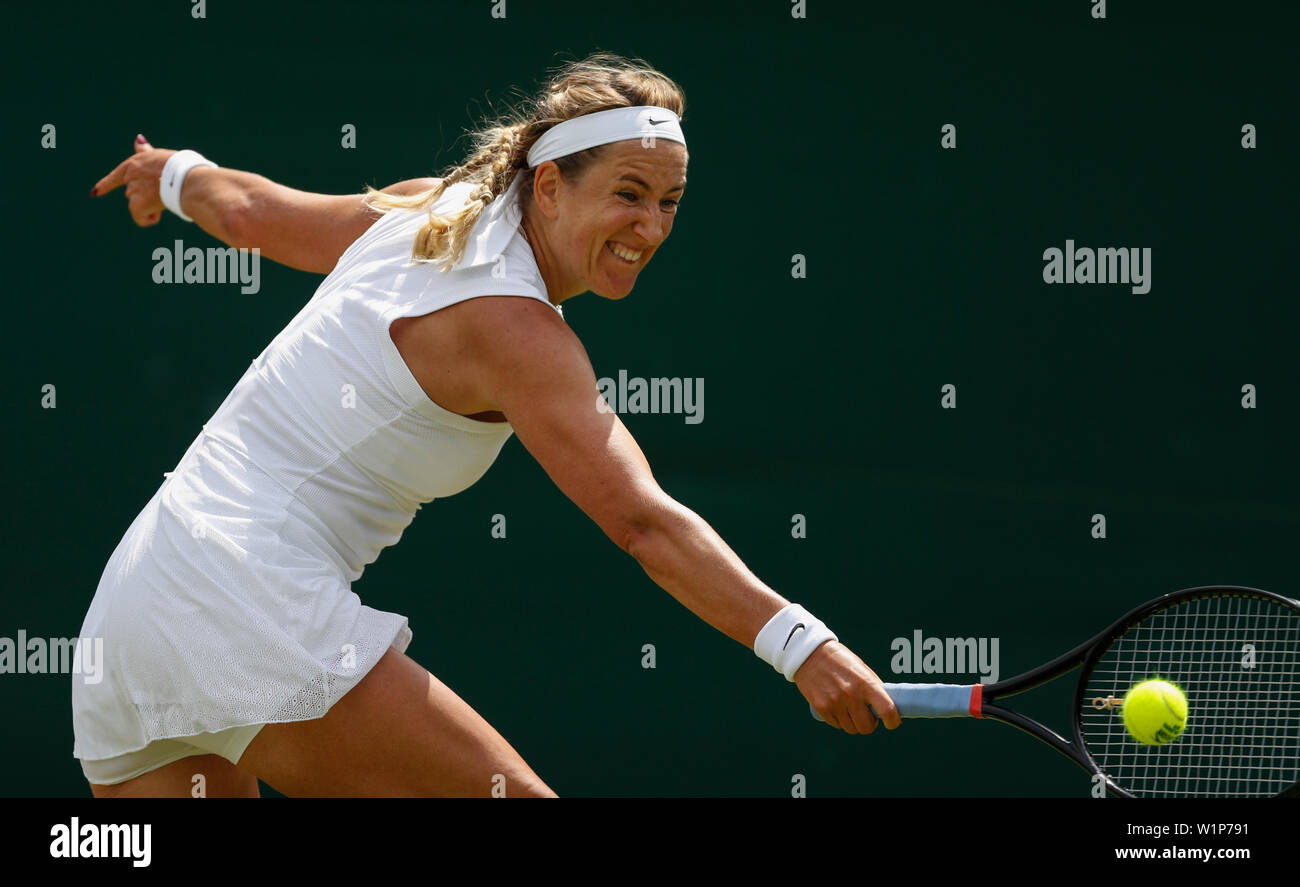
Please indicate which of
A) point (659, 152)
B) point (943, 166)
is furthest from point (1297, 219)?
point (659, 152)

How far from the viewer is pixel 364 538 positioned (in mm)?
2223

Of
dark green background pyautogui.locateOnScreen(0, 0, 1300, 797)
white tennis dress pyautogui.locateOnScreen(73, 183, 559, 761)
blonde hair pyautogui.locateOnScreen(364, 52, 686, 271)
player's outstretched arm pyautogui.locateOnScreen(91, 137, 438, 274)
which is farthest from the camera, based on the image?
dark green background pyautogui.locateOnScreen(0, 0, 1300, 797)

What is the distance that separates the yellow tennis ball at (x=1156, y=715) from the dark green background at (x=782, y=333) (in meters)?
1.50

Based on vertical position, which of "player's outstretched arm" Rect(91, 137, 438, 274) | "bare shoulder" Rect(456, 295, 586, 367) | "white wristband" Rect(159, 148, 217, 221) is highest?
"white wristband" Rect(159, 148, 217, 221)

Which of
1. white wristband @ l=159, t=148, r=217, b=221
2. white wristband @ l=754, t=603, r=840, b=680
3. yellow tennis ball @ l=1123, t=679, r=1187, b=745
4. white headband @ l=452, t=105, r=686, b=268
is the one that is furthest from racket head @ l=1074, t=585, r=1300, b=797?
white wristband @ l=159, t=148, r=217, b=221

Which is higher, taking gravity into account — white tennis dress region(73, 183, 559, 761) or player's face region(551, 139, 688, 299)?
player's face region(551, 139, 688, 299)

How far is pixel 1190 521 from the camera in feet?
13.9

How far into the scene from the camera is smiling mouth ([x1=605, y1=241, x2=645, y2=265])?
2.34m

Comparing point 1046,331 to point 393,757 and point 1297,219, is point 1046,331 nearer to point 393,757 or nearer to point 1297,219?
point 1297,219

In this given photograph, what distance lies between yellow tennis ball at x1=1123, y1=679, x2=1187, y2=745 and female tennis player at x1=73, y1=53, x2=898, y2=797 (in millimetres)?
797

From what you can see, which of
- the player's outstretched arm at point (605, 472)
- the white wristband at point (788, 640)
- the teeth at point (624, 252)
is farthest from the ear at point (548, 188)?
the white wristband at point (788, 640)

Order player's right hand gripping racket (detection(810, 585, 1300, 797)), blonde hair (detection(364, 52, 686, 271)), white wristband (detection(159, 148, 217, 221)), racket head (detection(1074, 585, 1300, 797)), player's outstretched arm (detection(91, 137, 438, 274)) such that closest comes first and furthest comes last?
blonde hair (detection(364, 52, 686, 271)), player's outstretched arm (detection(91, 137, 438, 274)), white wristband (detection(159, 148, 217, 221)), player's right hand gripping racket (detection(810, 585, 1300, 797)), racket head (detection(1074, 585, 1300, 797))

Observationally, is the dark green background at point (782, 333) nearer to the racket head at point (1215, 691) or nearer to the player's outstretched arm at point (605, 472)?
the racket head at point (1215, 691)

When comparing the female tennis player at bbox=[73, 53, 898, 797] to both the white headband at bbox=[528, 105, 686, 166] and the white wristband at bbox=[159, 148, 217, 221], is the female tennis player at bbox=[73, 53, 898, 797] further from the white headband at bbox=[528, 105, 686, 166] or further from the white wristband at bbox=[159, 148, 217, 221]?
the white wristband at bbox=[159, 148, 217, 221]
